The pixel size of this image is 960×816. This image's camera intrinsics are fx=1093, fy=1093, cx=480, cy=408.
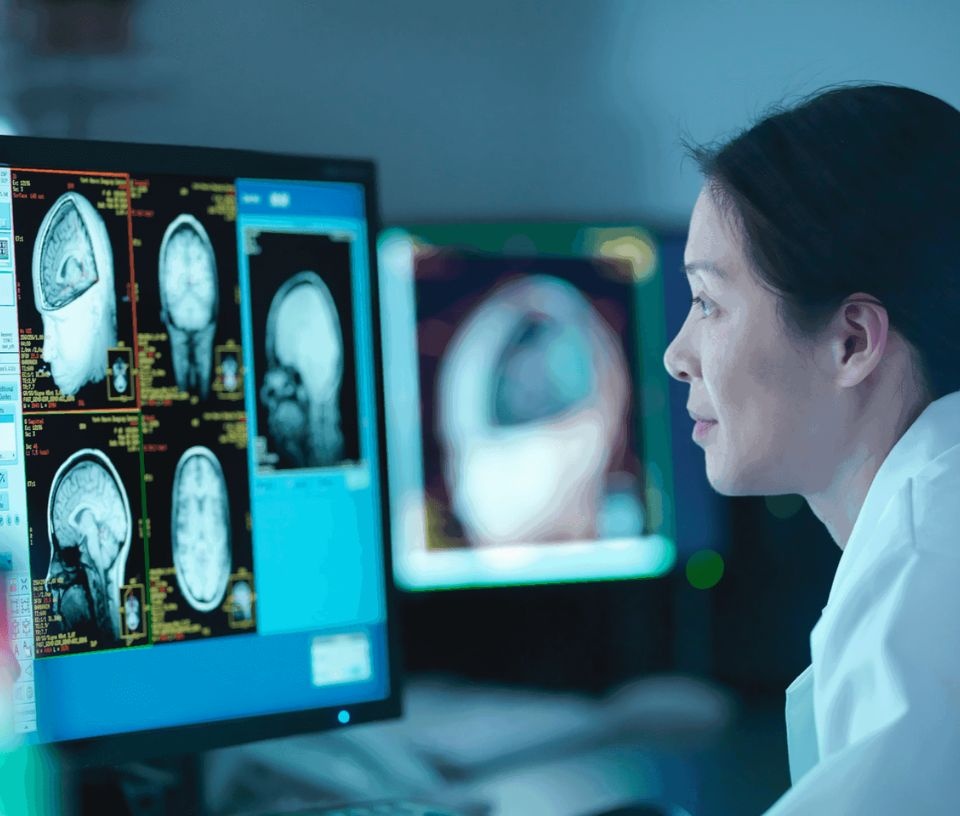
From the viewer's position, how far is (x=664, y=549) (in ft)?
4.76

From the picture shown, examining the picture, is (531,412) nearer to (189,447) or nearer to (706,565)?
(706,565)

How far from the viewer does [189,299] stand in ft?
2.77

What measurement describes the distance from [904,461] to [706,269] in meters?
0.21

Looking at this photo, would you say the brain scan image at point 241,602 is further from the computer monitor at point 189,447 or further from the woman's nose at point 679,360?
the woman's nose at point 679,360

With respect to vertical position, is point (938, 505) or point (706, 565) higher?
point (938, 505)

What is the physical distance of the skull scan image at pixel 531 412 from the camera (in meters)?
1.43

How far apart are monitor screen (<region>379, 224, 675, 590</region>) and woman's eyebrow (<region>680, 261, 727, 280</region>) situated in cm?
62

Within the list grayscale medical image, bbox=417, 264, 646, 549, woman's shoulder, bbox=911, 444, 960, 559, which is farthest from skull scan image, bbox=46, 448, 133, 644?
grayscale medical image, bbox=417, 264, 646, 549

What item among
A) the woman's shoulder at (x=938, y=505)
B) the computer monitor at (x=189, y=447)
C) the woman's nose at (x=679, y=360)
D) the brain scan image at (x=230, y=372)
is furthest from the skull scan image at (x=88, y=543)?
the woman's shoulder at (x=938, y=505)

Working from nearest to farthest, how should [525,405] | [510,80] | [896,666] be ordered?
1. [896,666]
2. [525,405]
3. [510,80]

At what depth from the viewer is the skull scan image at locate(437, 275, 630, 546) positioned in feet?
4.69

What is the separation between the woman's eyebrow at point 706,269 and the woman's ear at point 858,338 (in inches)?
3.7

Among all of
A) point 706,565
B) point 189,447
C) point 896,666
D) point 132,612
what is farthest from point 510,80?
point 896,666

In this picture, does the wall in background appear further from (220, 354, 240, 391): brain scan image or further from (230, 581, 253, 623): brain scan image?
(230, 581, 253, 623): brain scan image
